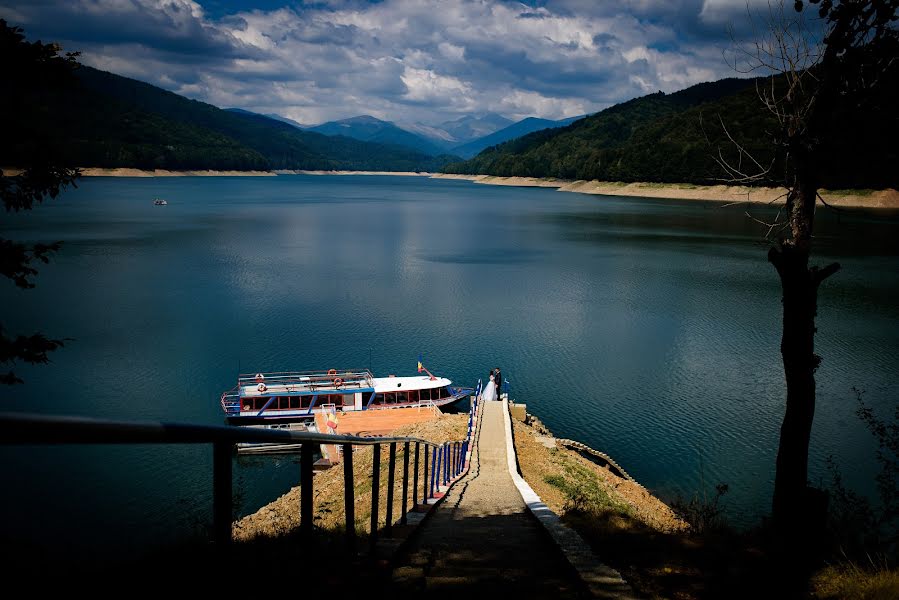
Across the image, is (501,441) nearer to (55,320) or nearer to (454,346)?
(454,346)

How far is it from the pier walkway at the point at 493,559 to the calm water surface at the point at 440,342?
1.70 metres

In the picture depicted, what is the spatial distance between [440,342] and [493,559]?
1065 inches

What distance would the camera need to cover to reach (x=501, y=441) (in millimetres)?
16406

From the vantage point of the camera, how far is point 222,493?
2.38m

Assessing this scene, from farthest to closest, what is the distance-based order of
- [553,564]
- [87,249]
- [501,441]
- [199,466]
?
[87,249] → [199,466] → [501,441] → [553,564]

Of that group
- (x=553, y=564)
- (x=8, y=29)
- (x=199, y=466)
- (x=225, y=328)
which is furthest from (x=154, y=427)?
(x=225, y=328)

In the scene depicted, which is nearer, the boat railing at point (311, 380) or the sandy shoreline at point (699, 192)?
the boat railing at point (311, 380)


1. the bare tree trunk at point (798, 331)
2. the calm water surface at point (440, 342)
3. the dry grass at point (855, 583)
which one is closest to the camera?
the dry grass at point (855, 583)

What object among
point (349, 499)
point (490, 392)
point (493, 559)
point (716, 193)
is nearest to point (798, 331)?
point (493, 559)

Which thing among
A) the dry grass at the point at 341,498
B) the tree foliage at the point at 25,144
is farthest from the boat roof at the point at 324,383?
the tree foliage at the point at 25,144

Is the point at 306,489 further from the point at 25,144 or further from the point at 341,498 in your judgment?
the point at 341,498

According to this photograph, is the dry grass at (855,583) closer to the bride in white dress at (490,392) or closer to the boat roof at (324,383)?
the bride in white dress at (490,392)

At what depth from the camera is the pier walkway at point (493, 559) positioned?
453 centimetres

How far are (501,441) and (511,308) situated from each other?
24.1m
